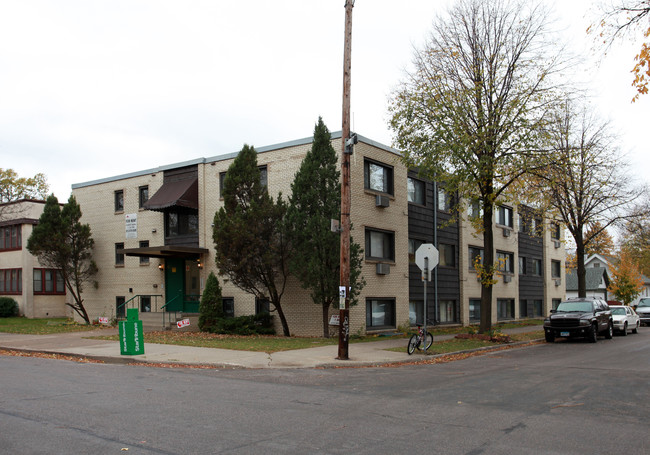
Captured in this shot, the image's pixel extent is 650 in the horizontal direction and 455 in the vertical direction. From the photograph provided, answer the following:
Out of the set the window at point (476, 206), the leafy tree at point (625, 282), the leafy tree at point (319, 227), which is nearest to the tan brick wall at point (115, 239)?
the leafy tree at point (319, 227)

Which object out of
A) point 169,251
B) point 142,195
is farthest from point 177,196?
point 142,195

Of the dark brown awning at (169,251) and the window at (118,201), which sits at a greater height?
the window at (118,201)

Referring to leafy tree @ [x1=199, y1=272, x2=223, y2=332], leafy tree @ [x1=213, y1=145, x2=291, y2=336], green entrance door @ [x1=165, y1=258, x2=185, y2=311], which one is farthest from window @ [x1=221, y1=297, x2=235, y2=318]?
leafy tree @ [x1=213, y1=145, x2=291, y2=336]

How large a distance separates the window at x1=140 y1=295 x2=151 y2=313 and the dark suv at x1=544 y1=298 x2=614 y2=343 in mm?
17488

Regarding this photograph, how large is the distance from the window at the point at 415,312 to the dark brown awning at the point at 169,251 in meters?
9.25

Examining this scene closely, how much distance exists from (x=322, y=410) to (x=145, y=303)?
20935mm

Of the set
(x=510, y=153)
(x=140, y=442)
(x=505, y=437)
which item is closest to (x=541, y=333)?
(x=510, y=153)

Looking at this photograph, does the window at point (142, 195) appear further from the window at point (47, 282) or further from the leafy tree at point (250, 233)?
the window at point (47, 282)

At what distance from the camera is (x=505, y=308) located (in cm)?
3403

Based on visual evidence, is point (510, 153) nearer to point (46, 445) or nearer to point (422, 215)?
Result: point (422, 215)

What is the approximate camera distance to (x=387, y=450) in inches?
238

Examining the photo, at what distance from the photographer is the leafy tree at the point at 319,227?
763 inches

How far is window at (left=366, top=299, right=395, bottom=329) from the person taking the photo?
22.6 m

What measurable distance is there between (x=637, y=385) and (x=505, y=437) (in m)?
5.64
